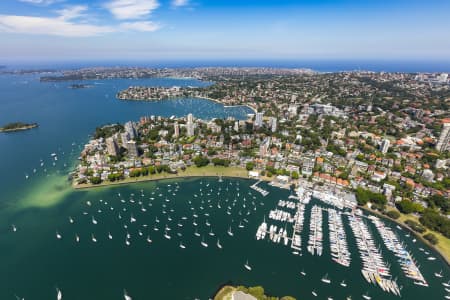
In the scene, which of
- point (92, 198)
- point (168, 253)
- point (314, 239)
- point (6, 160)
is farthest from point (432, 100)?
point (6, 160)

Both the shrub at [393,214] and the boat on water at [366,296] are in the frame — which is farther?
the shrub at [393,214]

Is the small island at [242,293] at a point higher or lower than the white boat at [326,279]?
higher

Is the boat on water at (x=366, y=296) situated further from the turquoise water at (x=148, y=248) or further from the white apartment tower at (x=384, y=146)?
the white apartment tower at (x=384, y=146)

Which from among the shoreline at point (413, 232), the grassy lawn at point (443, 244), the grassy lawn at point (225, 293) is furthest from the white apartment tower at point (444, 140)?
the grassy lawn at point (225, 293)

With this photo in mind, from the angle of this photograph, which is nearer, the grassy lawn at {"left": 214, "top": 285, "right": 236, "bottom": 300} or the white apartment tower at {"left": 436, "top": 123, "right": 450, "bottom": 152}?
the grassy lawn at {"left": 214, "top": 285, "right": 236, "bottom": 300}

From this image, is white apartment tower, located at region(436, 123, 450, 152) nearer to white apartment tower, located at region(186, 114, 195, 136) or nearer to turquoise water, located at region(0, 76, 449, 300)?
turquoise water, located at region(0, 76, 449, 300)

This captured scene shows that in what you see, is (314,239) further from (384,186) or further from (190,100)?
(190,100)

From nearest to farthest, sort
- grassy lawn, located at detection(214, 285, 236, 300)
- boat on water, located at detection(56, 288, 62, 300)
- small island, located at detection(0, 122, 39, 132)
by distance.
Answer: grassy lawn, located at detection(214, 285, 236, 300) → boat on water, located at detection(56, 288, 62, 300) → small island, located at detection(0, 122, 39, 132)

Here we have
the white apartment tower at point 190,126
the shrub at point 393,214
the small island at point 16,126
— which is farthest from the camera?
the small island at point 16,126

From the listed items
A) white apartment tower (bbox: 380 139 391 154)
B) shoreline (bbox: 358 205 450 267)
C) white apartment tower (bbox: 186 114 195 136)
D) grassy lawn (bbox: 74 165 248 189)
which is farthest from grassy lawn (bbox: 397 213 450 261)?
white apartment tower (bbox: 186 114 195 136)
